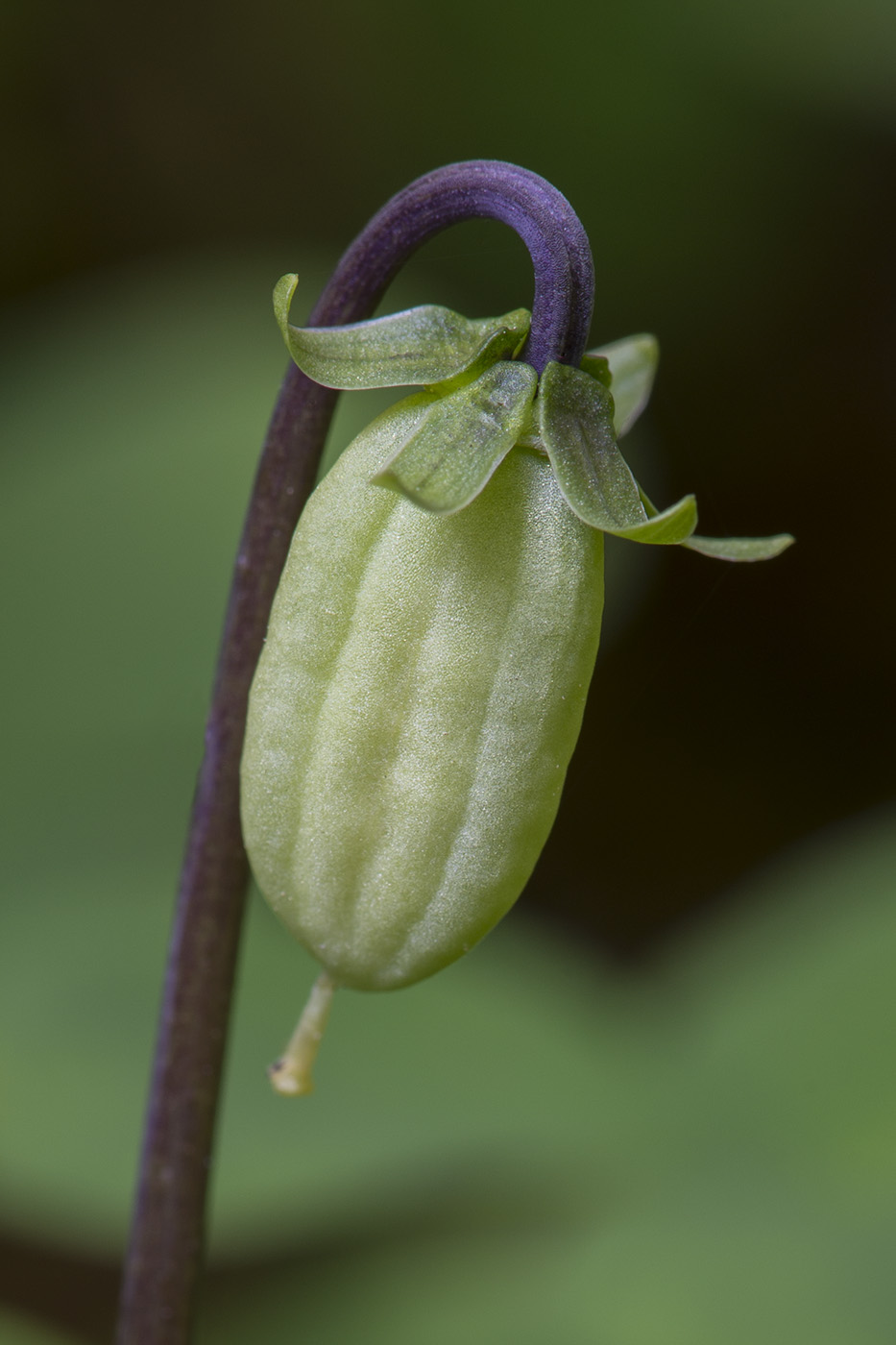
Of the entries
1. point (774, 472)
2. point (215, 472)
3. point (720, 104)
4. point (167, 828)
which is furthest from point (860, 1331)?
point (720, 104)

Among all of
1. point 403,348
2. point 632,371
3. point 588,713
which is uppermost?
point 588,713

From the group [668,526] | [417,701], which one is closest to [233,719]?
[417,701]

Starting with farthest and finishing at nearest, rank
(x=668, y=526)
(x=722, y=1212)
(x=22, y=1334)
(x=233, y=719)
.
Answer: (x=722, y=1212) → (x=22, y=1334) → (x=233, y=719) → (x=668, y=526)

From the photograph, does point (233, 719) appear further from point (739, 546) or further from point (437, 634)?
point (739, 546)

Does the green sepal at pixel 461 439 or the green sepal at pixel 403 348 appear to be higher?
the green sepal at pixel 403 348

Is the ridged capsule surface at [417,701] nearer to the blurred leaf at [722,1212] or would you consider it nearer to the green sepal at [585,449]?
the green sepal at [585,449]

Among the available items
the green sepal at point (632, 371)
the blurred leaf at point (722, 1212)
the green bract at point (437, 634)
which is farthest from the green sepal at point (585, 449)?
the blurred leaf at point (722, 1212)

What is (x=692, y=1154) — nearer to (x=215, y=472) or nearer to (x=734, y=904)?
(x=734, y=904)

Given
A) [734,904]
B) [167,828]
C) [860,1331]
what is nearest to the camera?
[860,1331]
